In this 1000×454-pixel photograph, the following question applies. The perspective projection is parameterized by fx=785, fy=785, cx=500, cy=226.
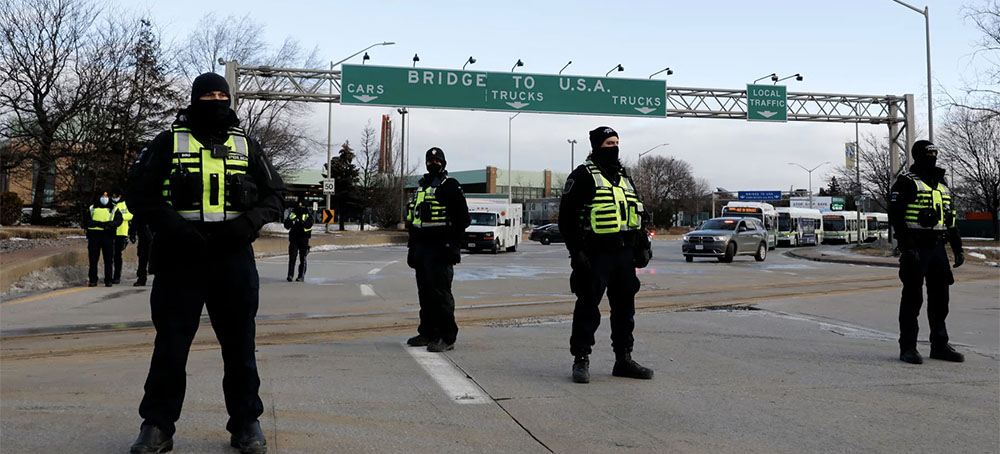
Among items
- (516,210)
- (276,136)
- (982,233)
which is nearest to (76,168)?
(276,136)

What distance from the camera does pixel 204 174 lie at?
12.1ft

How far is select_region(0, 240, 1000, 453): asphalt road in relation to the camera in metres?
4.16

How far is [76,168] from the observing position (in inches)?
1300

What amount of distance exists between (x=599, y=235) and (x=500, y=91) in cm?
2443

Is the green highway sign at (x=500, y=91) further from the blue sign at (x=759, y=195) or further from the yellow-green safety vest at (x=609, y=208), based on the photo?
the blue sign at (x=759, y=195)

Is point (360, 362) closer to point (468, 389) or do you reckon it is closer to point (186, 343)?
point (468, 389)

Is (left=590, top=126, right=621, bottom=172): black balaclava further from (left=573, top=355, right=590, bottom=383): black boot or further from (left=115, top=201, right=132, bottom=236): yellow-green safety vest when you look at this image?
(left=115, top=201, right=132, bottom=236): yellow-green safety vest

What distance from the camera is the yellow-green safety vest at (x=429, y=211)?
6996 millimetres

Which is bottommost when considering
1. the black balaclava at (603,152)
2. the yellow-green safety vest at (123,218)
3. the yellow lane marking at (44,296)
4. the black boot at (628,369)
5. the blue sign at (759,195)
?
the yellow lane marking at (44,296)

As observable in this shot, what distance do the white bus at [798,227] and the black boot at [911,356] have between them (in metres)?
43.8

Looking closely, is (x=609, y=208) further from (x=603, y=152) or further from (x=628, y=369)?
(x=628, y=369)

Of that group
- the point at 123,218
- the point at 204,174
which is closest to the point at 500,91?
the point at 123,218

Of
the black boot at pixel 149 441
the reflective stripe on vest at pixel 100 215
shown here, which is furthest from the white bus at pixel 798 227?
the black boot at pixel 149 441

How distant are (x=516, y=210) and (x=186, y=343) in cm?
3363
